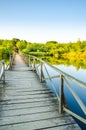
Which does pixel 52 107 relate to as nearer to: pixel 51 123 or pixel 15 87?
pixel 51 123

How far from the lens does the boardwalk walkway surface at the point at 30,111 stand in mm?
3988

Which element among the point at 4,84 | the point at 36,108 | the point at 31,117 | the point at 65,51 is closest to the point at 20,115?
the point at 31,117

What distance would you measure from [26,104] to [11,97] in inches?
28.9

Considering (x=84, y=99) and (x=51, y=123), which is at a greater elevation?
(x=51, y=123)

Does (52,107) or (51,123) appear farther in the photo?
(52,107)

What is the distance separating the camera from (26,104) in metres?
5.25

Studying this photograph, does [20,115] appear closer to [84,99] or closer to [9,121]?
[9,121]

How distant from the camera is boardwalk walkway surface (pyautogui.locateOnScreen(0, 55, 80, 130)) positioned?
3.99 m

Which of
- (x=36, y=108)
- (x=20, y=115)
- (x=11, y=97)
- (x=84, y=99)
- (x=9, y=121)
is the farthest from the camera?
(x=84, y=99)

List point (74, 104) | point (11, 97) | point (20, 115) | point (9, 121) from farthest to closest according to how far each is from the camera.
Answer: point (74, 104) < point (11, 97) < point (20, 115) < point (9, 121)

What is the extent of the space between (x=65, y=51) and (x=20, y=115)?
89.6m

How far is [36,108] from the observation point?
4.98 metres

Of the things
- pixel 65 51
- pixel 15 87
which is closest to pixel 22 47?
pixel 65 51

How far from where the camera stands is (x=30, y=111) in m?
4.77
